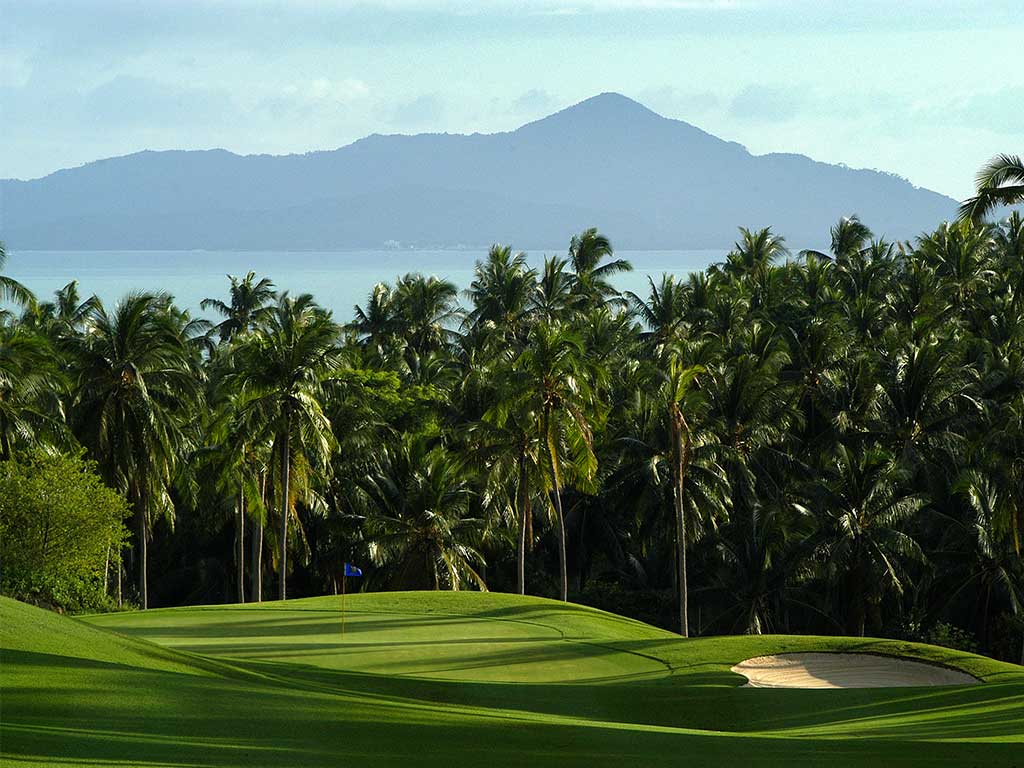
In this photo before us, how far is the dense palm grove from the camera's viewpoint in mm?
43531

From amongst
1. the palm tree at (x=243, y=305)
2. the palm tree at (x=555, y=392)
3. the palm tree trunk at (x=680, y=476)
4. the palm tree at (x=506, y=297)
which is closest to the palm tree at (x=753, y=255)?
the palm tree at (x=506, y=297)

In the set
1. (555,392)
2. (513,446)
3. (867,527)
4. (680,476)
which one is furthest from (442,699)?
(867,527)

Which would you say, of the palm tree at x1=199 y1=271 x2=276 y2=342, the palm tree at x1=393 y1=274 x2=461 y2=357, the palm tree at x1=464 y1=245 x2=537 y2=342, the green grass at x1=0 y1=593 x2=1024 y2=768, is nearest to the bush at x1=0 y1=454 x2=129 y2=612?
the green grass at x1=0 y1=593 x2=1024 y2=768

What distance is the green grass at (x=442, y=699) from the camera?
13719 millimetres

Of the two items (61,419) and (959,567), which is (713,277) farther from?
(61,419)

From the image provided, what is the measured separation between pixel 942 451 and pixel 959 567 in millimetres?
5830

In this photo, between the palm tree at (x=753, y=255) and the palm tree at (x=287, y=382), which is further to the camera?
the palm tree at (x=753, y=255)

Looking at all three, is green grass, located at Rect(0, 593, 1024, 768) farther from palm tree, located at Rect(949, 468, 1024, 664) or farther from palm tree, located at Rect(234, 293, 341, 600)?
palm tree, located at Rect(949, 468, 1024, 664)

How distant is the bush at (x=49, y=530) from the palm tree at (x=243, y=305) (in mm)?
45927

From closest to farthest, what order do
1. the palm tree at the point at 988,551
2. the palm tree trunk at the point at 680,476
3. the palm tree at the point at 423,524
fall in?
1. the palm tree at the point at 988,551
2. the palm tree trunk at the point at 680,476
3. the palm tree at the point at 423,524

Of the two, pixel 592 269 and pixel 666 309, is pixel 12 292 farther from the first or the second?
pixel 592 269

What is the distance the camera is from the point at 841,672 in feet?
94.7

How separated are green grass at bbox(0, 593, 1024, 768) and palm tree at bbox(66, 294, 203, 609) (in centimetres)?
1263

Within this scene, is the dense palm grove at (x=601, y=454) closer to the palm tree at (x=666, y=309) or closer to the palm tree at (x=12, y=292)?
the palm tree at (x=12, y=292)
